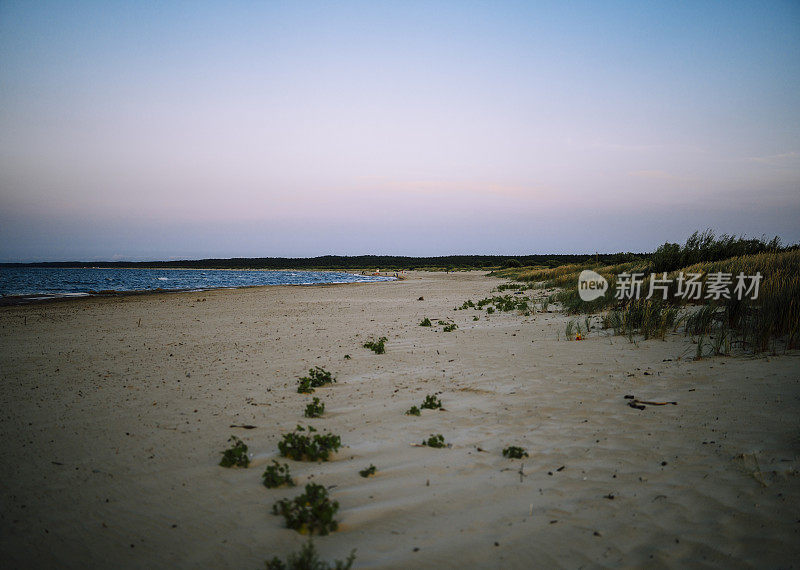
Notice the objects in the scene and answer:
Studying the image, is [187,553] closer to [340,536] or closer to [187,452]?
[340,536]

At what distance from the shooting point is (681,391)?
17.7 feet

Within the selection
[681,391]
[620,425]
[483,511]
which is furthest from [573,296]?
[483,511]

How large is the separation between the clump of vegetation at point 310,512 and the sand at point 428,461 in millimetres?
65

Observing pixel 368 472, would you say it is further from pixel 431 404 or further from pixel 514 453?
pixel 431 404

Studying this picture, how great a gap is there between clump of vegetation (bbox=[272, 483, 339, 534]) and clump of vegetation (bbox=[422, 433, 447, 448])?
135 cm

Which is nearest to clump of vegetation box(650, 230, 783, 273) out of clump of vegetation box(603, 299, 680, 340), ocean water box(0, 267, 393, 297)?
clump of vegetation box(603, 299, 680, 340)

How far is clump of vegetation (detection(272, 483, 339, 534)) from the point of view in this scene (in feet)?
9.27

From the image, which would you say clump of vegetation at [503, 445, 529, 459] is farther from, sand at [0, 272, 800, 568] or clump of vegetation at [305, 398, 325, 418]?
clump of vegetation at [305, 398, 325, 418]

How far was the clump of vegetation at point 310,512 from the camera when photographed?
2826 millimetres

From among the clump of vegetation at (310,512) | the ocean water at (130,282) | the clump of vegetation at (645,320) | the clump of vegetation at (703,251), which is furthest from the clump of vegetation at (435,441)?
the ocean water at (130,282)

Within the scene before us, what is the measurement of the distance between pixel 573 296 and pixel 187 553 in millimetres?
Result: 13157

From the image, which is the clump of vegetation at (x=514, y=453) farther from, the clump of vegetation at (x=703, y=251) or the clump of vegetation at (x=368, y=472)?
the clump of vegetation at (x=703, y=251)

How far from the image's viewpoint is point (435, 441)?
4133mm

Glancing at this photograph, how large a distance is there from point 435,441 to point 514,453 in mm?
800
